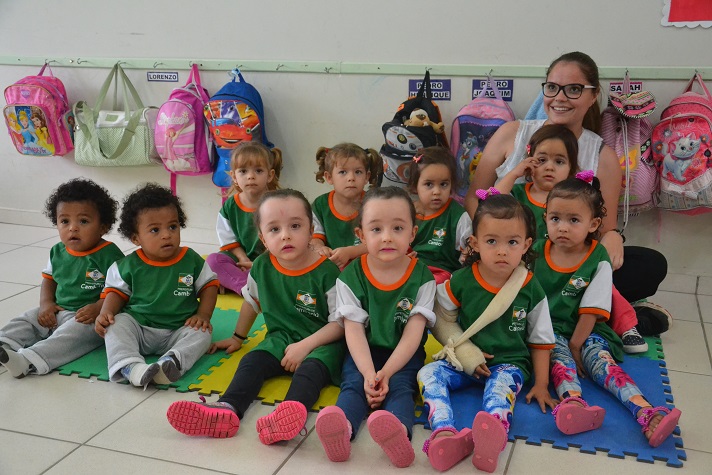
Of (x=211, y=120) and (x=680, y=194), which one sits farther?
(x=211, y=120)

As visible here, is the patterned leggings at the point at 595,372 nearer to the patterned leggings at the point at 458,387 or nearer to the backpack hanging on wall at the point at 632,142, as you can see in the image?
the patterned leggings at the point at 458,387

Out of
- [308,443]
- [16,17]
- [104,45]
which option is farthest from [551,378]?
[16,17]

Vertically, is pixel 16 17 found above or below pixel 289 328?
above

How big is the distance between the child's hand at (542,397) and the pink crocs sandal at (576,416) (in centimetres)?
9

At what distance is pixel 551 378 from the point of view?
2139 mm

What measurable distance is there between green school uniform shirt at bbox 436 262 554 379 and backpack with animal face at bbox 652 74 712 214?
3.58ft

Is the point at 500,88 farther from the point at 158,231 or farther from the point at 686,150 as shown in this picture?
the point at 158,231

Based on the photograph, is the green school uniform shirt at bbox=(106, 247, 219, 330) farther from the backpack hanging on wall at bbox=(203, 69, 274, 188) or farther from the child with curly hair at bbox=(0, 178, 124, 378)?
the backpack hanging on wall at bbox=(203, 69, 274, 188)

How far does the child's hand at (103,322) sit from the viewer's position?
2.27 meters

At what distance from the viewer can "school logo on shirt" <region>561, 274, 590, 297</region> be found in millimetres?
2217

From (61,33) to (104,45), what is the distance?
0.27 m

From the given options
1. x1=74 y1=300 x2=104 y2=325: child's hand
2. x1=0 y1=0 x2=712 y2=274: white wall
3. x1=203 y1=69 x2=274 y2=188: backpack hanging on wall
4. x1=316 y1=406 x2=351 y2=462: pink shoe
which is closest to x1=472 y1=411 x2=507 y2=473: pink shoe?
x1=316 y1=406 x2=351 y2=462: pink shoe

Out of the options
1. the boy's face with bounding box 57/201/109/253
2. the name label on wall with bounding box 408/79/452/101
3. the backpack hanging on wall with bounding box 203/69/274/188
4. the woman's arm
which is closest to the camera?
the boy's face with bounding box 57/201/109/253

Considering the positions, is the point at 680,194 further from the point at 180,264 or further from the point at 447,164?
the point at 180,264
